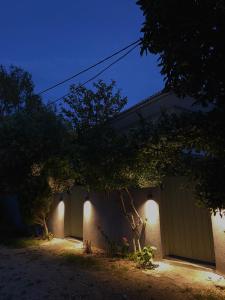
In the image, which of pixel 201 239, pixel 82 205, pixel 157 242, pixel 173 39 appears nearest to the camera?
pixel 173 39

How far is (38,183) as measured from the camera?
11.2m

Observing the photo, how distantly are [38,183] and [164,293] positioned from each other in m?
7.36

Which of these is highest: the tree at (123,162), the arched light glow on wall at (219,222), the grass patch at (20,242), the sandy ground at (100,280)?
the tree at (123,162)

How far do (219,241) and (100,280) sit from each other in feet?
8.99

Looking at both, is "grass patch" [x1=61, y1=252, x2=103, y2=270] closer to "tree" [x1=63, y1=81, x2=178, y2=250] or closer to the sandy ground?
the sandy ground

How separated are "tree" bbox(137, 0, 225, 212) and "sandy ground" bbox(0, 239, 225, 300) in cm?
213

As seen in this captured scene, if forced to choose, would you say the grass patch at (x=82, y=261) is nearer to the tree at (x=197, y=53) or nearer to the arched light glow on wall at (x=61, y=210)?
the arched light glow on wall at (x=61, y=210)

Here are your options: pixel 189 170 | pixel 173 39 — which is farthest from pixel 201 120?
pixel 173 39

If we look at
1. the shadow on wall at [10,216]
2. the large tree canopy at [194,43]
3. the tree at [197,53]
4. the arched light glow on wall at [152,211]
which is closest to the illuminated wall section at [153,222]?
the arched light glow on wall at [152,211]

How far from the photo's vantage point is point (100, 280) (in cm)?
599

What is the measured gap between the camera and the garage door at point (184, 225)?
6.57 meters

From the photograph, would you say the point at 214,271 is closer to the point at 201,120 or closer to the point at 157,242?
the point at 157,242

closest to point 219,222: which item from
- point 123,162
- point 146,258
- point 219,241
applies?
point 219,241

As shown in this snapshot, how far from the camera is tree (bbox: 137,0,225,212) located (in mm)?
3582
